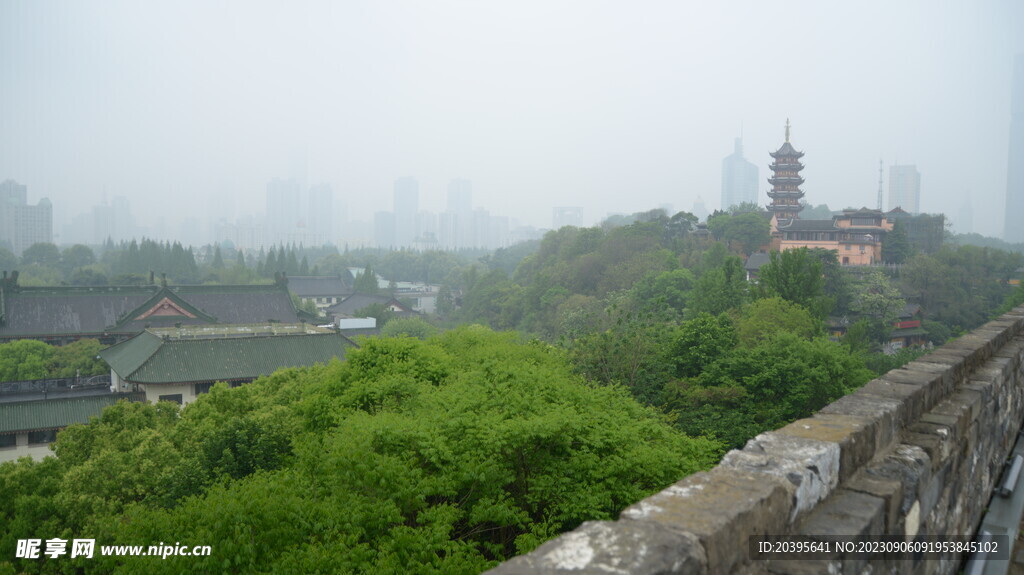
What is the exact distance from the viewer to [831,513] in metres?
2.54

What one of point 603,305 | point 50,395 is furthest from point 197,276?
point 50,395

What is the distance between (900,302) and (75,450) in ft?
116

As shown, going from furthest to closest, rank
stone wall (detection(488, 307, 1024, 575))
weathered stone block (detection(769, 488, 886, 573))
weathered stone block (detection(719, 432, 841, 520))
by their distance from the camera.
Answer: weathered stone block (detection(719, 432, 841, 520)) → weathered stone block (detection(769, 488, 886, 573)) → stone wall (detection(488, 307, 1024, 575))

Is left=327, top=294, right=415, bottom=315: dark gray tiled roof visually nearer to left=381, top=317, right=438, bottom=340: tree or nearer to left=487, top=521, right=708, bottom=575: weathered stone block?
left=381, top=317, right=438, bottom=340: tree

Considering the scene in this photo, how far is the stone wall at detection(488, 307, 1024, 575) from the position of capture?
1.95 meters

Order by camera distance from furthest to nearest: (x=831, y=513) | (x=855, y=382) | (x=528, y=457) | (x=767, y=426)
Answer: (x=855, y=382) → (x=767, y=426) → (x=528, y=457) → (x=831, y=513)

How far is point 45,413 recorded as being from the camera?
17688mm

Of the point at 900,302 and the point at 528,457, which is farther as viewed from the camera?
the point at 900,302

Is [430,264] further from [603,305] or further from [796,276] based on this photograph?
[796,276]

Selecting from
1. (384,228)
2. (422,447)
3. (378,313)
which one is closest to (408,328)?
(378,313)

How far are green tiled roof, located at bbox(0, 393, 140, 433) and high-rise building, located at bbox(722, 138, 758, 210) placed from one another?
521ft

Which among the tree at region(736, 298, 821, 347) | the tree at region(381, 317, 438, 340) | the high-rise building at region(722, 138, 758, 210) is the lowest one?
the tree at region(381, 317, 438, 340)

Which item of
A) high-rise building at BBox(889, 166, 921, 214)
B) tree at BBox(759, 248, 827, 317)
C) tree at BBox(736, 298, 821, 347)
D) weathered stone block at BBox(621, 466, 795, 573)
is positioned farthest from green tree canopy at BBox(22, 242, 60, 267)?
high-rise building at BBox(889, 166, 921, 214)

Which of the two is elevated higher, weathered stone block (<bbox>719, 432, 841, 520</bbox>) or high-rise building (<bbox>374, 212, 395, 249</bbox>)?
high-rise building (<bbox>374, 212, 395, 249</bbox>)
